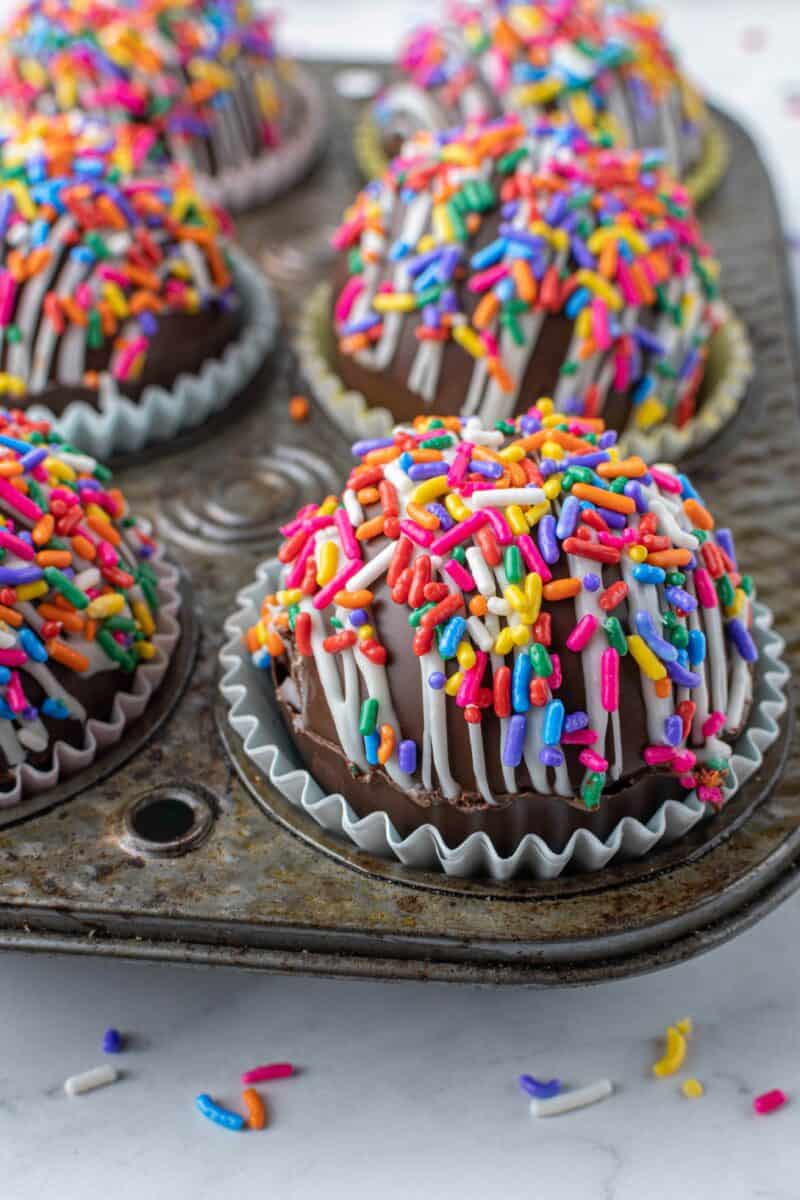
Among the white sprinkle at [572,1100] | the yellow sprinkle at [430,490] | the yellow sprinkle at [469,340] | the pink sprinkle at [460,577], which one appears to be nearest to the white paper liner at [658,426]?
the yellow sprinkle at [469,340]

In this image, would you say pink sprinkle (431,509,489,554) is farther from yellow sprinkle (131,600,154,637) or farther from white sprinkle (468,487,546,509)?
yellow sprinkle (131,600,154,637)

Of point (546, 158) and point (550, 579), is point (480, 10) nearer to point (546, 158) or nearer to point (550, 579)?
point (546, 158)

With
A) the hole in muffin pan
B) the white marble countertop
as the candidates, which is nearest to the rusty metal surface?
the hole in muffin pan

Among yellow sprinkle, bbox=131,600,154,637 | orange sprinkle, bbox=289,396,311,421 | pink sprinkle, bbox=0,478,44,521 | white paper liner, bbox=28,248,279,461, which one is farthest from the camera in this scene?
orange sprinkle, bbox=289,396,311,421

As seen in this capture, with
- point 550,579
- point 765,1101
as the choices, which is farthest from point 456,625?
point 765,1101

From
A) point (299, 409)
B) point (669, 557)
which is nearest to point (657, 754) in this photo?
point (669, 557)

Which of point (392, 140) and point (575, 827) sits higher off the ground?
point (392, 140)
